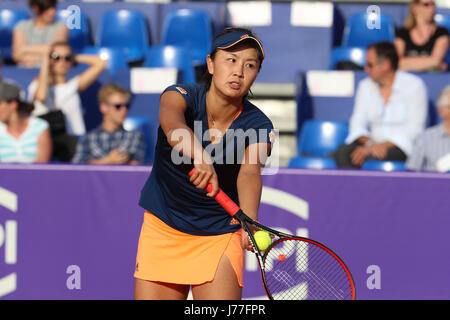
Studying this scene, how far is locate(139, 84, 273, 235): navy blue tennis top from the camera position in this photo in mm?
3205

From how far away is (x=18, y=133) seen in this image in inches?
235

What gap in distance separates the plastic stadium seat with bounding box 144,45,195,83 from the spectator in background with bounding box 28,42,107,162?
0.99 metres

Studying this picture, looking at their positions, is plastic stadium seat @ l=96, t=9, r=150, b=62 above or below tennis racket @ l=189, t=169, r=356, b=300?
above

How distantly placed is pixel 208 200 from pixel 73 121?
3.76 meters

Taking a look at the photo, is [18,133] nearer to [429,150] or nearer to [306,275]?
[306,275]

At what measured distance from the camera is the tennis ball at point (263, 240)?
317cm

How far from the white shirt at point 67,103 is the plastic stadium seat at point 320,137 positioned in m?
1.95

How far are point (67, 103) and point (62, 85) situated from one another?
7.8 inches

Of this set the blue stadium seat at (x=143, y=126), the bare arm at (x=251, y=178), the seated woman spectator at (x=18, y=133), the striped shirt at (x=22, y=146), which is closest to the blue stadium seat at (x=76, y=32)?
the blue stadium seat at (x=143, y=126)

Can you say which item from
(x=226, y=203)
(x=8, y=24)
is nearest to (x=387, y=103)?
(x=226, y=203)

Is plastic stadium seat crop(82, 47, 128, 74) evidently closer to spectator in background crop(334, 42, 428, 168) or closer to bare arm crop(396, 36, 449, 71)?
spectator in background crop(334, 42, 428, 168)

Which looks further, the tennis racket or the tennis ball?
the tennis racket

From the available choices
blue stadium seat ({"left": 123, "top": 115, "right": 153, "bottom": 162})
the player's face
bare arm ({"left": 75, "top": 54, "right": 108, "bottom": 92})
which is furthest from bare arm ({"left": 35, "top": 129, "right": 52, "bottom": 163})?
the player's face

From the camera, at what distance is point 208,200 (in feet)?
10.7
